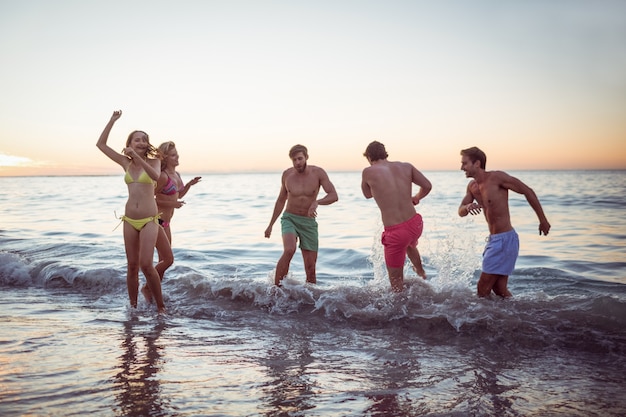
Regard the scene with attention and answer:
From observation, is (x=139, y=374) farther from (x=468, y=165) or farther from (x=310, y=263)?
(x=468, y=165)

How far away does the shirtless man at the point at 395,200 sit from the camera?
6836 millimetres

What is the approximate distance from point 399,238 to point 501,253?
4.00 ft

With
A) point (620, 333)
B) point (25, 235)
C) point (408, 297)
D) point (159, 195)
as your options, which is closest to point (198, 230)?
point (25, 235)

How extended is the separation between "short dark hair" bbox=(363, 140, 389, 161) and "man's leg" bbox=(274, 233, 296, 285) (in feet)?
5.30

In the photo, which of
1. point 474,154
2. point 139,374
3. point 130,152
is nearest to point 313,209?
point 474,154

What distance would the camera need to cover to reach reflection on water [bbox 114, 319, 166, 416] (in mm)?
3833

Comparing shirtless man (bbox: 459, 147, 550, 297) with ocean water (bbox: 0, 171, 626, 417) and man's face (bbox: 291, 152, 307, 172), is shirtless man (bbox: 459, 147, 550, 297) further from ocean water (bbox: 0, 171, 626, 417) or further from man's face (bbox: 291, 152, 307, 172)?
man's face (bbox: 291, 152, 307, 172)

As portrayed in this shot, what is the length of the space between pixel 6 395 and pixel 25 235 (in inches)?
518

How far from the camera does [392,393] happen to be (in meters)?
4.23

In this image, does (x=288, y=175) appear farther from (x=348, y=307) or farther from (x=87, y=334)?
(x=87, y=334)

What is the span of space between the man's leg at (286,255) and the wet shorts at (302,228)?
0.09 m

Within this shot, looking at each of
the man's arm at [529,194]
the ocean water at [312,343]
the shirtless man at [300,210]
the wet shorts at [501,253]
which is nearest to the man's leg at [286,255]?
the shirtless man at [300,210]

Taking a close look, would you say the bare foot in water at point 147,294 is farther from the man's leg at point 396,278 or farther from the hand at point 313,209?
the man's leg at point 396,278

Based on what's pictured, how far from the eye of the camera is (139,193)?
6.53 m
